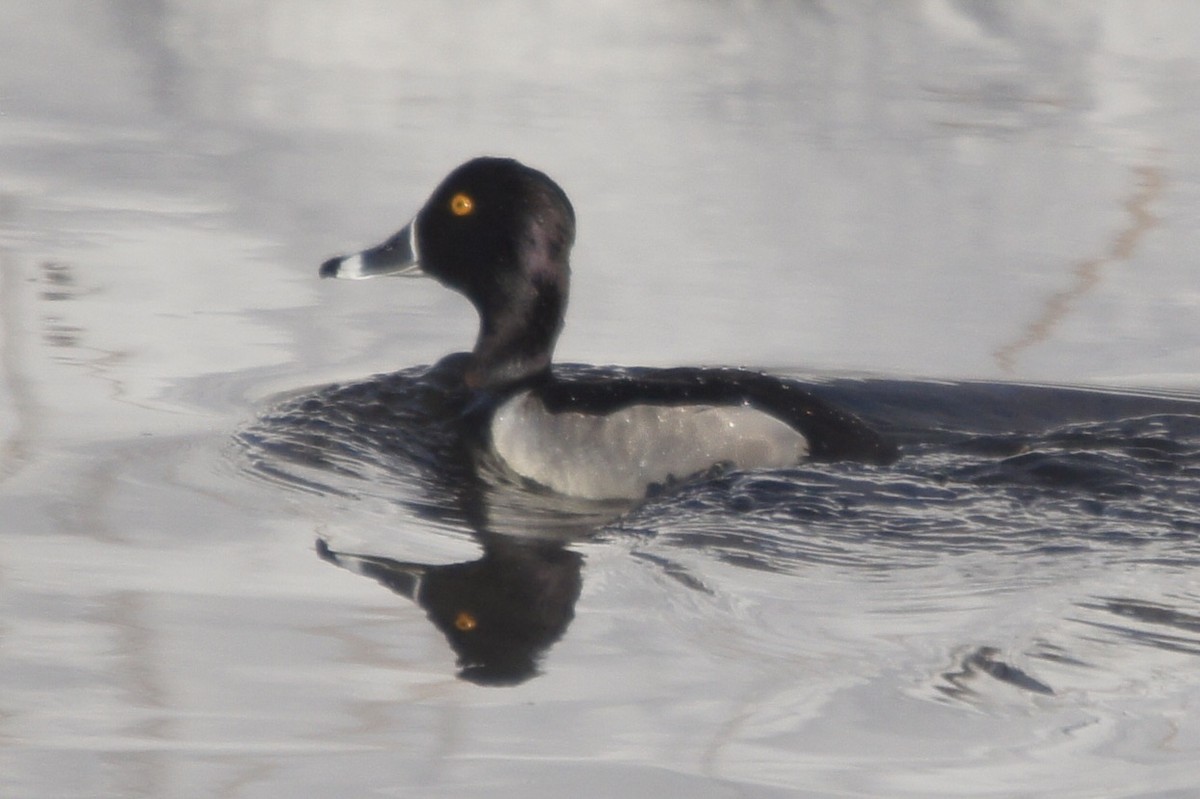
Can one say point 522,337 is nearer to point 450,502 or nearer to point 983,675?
point 450,502

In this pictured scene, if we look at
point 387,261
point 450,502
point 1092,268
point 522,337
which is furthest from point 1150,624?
point 1092,268

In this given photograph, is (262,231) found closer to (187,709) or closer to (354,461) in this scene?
(354,461)

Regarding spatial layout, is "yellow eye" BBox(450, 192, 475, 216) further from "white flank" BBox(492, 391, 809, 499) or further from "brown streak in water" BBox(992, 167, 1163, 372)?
"brown streak in water" BBox(992, 167, 1163, 372)

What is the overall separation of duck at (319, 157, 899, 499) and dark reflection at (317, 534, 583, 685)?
87 centimetres

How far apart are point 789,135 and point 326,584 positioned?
722cm

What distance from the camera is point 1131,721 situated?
439 cm

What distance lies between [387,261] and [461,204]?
1.32 feet

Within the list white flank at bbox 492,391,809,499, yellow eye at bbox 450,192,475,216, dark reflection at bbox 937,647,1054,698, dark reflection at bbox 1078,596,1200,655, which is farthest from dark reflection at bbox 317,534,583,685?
yellow eye at bbox 450,192,475,216

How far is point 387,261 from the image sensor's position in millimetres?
7605

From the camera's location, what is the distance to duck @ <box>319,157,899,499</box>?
6.67m

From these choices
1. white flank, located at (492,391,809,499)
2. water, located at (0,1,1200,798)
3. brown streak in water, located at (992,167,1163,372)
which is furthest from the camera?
brown streak in water, located at (992,167,1163,372)

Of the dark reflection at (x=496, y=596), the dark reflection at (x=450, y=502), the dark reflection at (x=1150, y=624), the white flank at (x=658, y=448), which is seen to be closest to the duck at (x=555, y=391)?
the white flank at (x=658, y=448)

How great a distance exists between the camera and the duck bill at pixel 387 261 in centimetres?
753

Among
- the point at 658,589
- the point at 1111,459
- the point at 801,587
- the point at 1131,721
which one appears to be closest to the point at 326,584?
the point at 658,589
